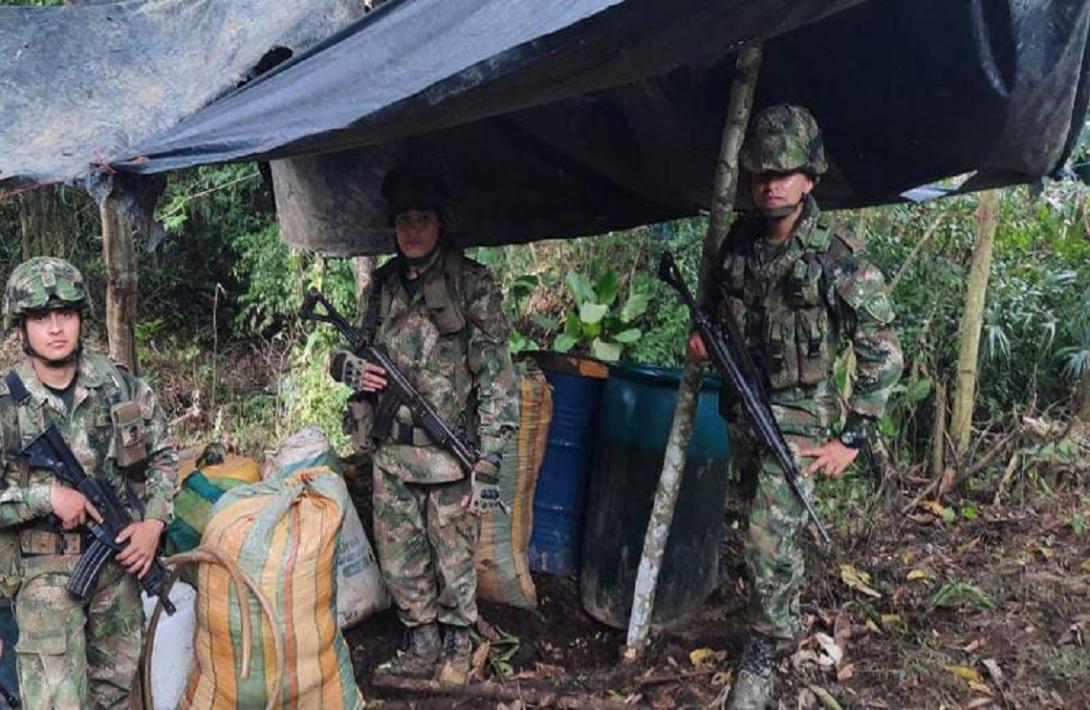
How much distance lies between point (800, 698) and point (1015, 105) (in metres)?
2.14

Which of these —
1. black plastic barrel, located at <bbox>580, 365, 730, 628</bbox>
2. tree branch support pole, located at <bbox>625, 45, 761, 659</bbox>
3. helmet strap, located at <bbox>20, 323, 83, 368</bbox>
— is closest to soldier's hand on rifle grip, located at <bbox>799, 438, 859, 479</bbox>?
tree branch support pole, located at <bbox>625, 45, 761, 659</bbox>

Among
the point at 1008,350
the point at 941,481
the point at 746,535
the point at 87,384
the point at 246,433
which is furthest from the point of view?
the point at 246,433

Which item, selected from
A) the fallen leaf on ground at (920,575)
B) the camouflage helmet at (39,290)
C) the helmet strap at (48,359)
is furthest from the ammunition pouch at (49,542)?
the fallen leaf on ground at (920,575)

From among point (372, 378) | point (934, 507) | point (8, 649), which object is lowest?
point (934, 507)

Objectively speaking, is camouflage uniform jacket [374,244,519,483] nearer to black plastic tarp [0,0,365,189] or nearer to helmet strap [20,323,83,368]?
black plastic tarp [0,0,365,189]

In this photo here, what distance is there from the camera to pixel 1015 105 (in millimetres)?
2932

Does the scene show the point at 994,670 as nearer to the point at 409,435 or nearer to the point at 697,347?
the point at 697,347

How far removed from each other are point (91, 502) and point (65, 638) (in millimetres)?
382

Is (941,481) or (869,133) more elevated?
(869,133)

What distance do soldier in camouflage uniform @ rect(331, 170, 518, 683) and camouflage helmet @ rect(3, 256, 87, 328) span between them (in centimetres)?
105

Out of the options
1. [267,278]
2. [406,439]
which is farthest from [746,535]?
[267,278]

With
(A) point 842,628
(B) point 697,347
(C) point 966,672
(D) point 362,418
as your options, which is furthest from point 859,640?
(D) point 362,418

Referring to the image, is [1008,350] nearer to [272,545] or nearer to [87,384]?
[272,545]

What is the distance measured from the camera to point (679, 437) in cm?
331
